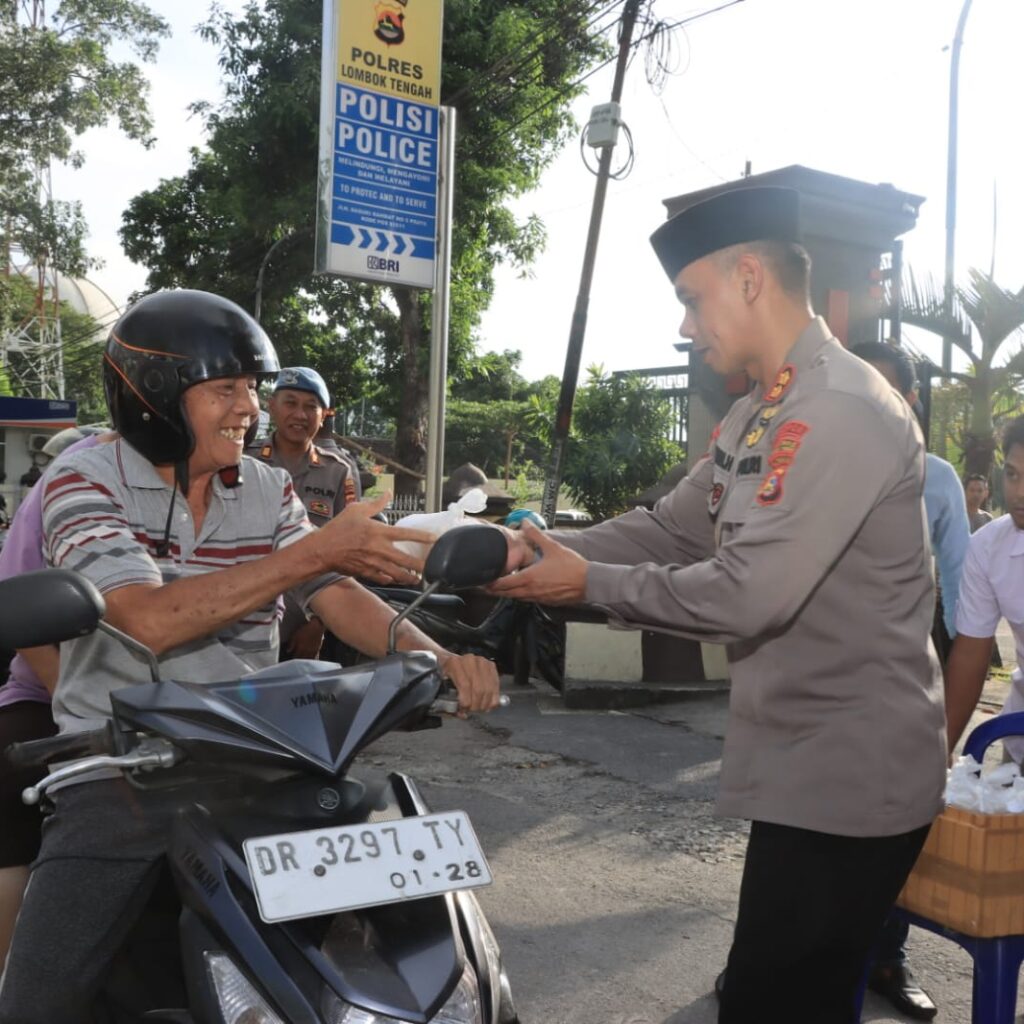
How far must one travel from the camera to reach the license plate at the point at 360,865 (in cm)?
148

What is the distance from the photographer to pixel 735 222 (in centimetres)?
211

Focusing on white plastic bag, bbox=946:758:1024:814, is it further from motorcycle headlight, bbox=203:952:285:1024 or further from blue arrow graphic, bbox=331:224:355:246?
blue arrow graphic, bbox=331:224:355:246

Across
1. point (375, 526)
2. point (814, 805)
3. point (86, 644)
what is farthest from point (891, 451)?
point (86, 644)

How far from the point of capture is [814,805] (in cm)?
194

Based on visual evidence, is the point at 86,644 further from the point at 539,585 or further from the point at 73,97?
the point at 73,97

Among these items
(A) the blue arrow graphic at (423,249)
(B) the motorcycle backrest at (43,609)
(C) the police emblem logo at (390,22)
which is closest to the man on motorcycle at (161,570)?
(B) the motorcycle backrest at (43,609)

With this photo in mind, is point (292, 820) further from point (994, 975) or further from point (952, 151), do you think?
point (952, 151)

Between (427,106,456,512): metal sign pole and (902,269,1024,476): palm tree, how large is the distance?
254 inches

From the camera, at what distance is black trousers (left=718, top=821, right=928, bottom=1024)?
6.41ft

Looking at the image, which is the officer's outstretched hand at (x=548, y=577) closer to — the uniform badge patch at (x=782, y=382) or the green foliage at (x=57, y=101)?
the uniform badge patch at (x=782, y=382)

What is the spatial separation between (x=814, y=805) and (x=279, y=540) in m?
1.25

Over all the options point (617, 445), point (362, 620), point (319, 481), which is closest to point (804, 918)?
point (362, 620)

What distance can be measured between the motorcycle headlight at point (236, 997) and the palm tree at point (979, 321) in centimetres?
1095

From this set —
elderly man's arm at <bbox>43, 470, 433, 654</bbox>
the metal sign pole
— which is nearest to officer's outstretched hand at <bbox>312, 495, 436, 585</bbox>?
elderly man's arm at <bbox>43, 470, 433, 654</bbox>
